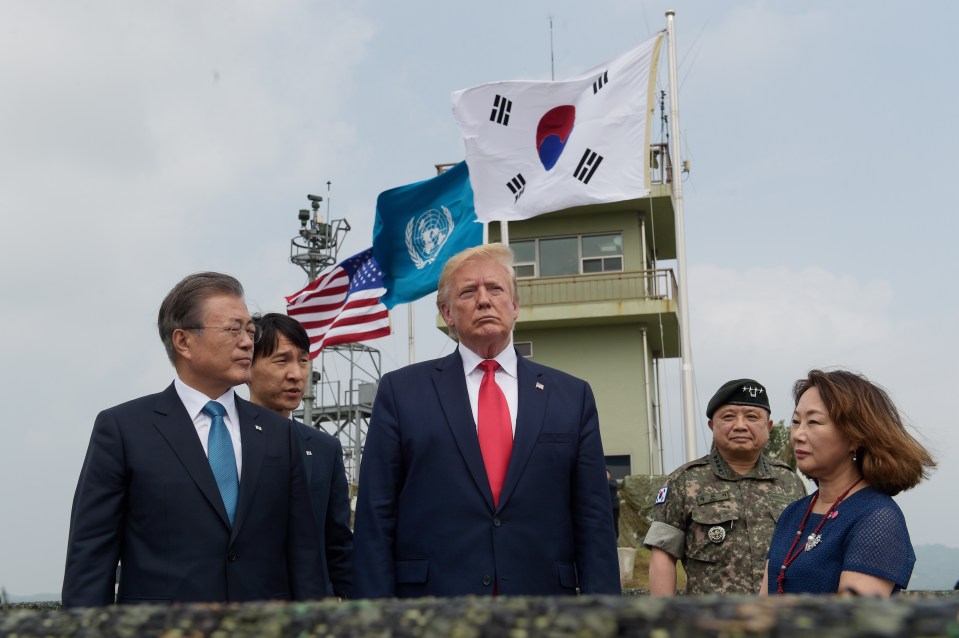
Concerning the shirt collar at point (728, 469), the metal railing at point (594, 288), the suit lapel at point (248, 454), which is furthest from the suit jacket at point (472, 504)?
the metal railing at point (594, 288)

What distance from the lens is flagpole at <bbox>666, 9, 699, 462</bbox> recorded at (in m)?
11.6

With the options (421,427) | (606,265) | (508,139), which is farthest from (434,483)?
(606,265)

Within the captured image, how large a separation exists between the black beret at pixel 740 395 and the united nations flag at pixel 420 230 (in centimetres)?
861

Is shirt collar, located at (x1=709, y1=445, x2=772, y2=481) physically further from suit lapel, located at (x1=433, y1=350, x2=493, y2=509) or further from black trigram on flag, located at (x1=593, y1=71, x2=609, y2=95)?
black trigram on flag, located at (x1=593, y1=71, x2=609, y2=95)

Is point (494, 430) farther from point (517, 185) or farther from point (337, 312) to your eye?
point (337, 312)

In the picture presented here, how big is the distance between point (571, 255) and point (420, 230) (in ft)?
31.6

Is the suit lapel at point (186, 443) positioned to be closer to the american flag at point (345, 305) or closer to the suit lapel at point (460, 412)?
the suit lapel at point (460, 412)

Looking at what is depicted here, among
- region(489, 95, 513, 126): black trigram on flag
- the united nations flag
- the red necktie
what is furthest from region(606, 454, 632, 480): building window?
the red necktie

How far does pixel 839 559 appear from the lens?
137 inches

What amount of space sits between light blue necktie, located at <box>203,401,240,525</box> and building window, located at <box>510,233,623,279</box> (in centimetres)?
1970

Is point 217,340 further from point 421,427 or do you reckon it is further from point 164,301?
point 421,427

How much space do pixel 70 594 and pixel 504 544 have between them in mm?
1573

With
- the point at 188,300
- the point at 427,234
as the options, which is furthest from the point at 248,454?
the point at 427,234

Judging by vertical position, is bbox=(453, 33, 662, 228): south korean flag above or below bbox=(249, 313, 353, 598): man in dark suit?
above
